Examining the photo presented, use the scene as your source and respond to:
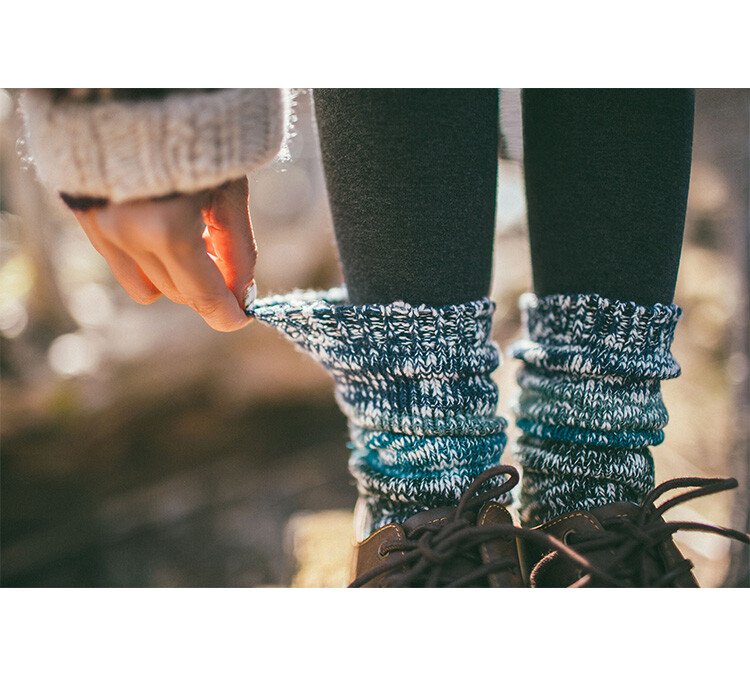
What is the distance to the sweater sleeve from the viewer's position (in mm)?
410

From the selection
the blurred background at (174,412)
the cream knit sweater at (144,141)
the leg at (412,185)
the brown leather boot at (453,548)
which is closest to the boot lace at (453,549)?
the brown leather boot at (453,548)

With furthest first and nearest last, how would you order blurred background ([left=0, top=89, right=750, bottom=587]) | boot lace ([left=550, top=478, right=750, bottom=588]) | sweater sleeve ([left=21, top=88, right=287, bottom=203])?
blurred background ([left=0, top=89, right=750, bottom=587]) → boot lace ([left=550, top=478, right=750, bottom=588]) → sweater sleeve ([left=21, top=88, right=287, bottom=203])

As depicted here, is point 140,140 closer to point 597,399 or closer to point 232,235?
point 232,235

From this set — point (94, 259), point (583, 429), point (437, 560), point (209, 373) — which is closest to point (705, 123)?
point (583, 429)

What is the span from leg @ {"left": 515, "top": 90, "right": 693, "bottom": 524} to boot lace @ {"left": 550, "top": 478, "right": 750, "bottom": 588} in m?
0.03

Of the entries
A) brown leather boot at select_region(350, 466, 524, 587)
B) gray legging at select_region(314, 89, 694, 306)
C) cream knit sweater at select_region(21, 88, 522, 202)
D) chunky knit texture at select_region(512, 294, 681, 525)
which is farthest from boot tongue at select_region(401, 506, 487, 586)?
cream knit sweater at select_region(21, 88, 522, 202)

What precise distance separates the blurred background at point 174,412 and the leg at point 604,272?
1.00 metres

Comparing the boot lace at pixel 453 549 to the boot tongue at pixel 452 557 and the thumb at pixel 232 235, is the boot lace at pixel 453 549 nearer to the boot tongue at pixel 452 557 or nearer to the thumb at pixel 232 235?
the boot tongue at pixel 452 557

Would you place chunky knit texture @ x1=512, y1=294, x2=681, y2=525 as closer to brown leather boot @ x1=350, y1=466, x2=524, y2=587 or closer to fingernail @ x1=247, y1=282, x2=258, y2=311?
brown leather boot @ x1=350, y1=466, x2=524, y2=587

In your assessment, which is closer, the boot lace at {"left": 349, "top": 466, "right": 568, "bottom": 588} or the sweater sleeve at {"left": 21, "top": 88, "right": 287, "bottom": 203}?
the sweater sleeve at {"left": 21, "top": 88, "right": 287, "bottom": 203}

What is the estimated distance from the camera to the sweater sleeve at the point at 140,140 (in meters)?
0.41

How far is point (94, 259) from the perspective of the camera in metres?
2.75

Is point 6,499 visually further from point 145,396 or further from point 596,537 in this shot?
point 596,537

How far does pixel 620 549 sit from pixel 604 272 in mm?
283
